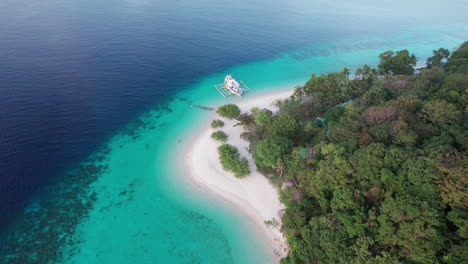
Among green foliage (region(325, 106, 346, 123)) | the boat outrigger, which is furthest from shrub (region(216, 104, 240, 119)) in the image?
green foliage (region(325, 106, 346, 123))

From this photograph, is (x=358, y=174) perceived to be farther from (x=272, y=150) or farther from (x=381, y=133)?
(x=272, y=150)

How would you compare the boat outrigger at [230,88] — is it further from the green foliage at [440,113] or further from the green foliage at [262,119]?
the green foliage at [440,113]

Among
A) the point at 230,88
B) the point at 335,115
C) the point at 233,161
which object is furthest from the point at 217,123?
the point at 335,115

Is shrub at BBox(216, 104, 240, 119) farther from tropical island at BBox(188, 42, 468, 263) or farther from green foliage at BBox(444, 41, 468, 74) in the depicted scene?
green foliage at BBox(444, 41, 468, 74)

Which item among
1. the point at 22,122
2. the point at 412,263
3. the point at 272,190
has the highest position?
the point at 22,122

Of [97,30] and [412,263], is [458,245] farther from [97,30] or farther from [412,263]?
[97,30]

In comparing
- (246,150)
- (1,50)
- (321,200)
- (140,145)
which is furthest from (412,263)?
(1,50)
